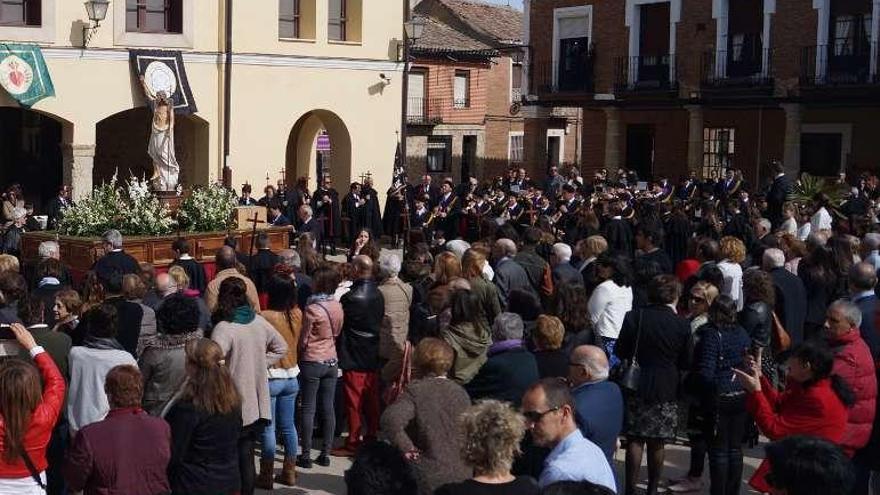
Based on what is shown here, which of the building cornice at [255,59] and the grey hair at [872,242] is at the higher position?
the building cornice at [255,59]

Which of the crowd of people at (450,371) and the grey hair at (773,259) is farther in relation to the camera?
the grey hair at (773,259)

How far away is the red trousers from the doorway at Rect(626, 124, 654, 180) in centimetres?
2536

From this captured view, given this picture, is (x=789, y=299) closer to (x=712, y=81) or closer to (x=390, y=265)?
(x=390, y=265)

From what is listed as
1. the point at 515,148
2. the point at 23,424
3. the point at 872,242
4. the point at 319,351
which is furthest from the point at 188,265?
the point at 515,148

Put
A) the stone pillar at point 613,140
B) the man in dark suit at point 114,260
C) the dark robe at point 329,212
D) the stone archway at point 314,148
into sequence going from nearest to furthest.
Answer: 1. the man in dark suit at point 114,260
2. the dark robe at point 329,212
3. the stone archway at point 314,148
4. the stone pillar at point 613,140

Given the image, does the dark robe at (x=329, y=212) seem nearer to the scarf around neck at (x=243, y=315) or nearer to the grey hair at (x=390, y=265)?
the grey hair at (x=390, y=265)

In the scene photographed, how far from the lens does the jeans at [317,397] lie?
898cm

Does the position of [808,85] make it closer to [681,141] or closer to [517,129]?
[681,141]

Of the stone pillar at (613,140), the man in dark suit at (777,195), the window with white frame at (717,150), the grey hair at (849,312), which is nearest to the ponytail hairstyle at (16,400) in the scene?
the grey hair at (849,312)

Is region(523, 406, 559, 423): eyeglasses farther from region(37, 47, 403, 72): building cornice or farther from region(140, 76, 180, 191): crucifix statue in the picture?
region(37, 47, 403, 72): building cornice

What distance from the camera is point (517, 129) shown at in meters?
45.6

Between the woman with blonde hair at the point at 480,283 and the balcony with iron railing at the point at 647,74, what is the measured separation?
2340cm

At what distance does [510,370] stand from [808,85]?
2374 cm

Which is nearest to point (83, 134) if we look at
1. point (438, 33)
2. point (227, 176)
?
point (227, 176)
